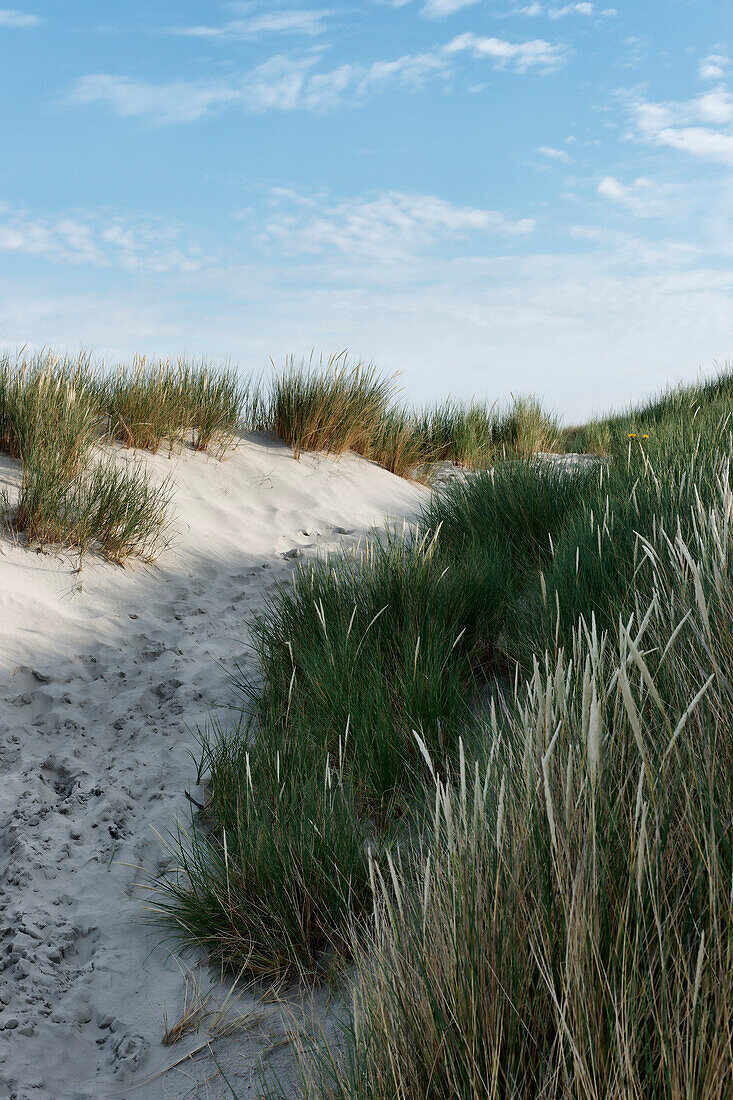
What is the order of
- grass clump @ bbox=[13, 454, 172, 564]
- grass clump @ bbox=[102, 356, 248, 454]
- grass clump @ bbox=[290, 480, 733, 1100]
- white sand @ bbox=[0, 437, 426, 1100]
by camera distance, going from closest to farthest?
grass clump @ bbox=[290, 480, 733, 1100] → white sand @ bbox=[0, 437, 426, 1100] → grass clump @ bbox=[13, 454, 172, 564] → grass clump @ bbox=[102, 356, 248, 454]

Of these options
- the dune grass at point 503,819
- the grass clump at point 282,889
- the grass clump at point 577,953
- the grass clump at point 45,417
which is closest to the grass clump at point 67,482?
the grass clump at point 45,417

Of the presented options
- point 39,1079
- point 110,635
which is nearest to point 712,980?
point 39,1079

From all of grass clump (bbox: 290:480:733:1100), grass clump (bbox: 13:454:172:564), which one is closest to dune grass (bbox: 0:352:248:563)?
grass clump (bbox: 13:454:172:564)

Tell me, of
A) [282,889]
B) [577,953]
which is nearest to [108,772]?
[282,889]

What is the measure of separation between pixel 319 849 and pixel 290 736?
74 cm

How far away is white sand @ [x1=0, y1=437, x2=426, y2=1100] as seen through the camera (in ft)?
5.87

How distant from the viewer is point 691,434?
4594mm

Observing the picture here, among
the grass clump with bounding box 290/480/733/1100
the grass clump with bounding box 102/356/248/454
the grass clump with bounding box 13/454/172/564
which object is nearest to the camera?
the grass clump with bounding box 290/480/733/1100

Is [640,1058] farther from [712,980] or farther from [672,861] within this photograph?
[672,861]

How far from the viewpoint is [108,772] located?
9.63 feet

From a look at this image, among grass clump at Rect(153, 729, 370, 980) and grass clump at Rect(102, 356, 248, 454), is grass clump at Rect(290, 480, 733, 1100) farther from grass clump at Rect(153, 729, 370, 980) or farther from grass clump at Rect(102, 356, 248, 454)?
grass clump at Rect(102, 356, 248, 454)

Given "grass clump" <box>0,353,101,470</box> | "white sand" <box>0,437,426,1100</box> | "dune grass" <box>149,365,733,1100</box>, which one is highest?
"grass clump" <box>0,353,101,470</box>

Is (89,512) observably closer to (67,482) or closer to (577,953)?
(67,482)

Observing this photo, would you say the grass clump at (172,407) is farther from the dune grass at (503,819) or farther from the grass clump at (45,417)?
the dune grass at (503,819)
